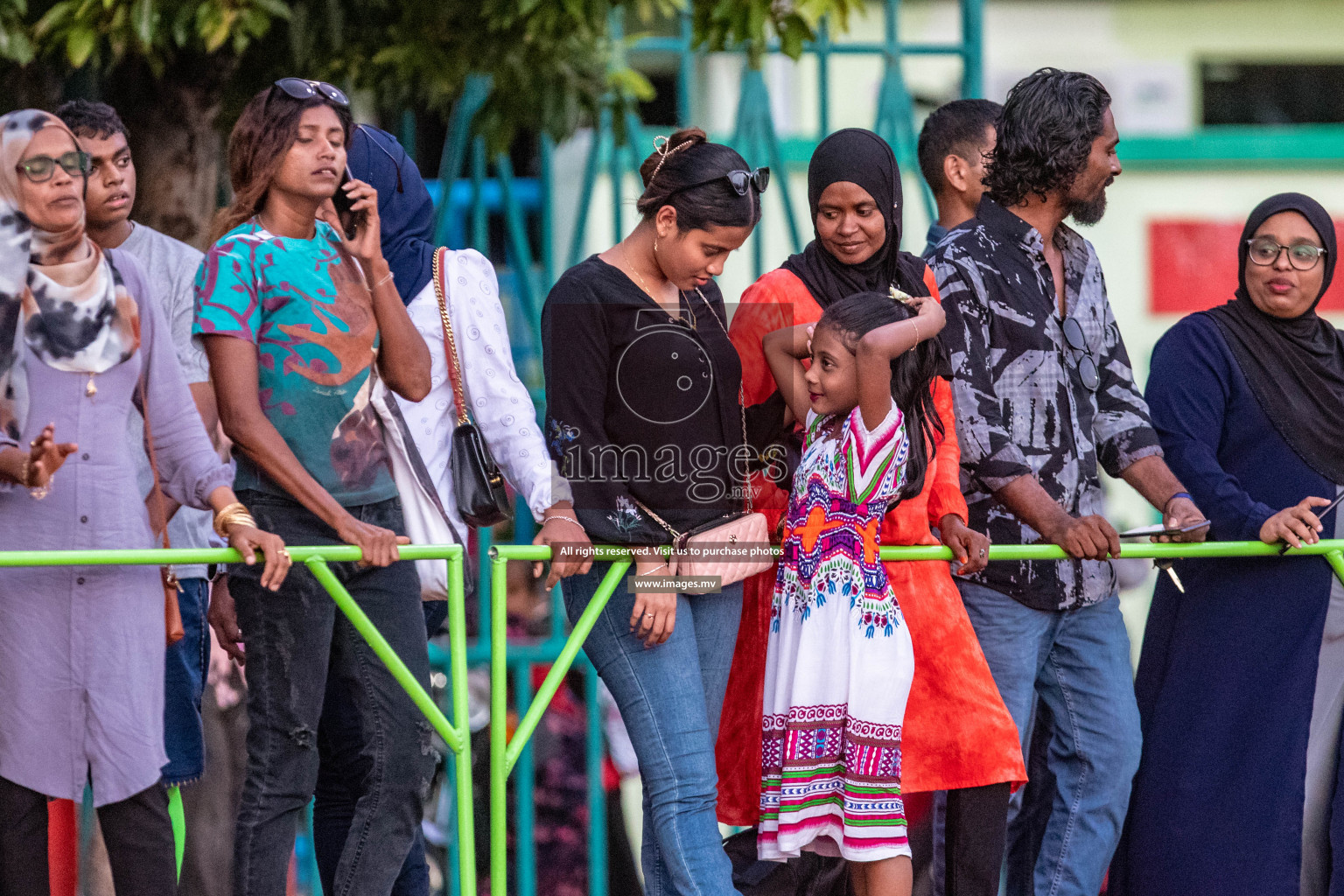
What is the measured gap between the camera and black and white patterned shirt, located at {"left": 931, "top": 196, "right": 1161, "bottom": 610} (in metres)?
3.82

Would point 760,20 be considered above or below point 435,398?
above

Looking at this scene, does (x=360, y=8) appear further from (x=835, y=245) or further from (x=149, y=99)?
(x=835, y=245)

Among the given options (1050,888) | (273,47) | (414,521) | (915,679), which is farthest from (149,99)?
(1050,888)

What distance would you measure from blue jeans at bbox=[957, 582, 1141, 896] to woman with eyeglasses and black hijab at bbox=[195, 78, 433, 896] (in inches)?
51.8

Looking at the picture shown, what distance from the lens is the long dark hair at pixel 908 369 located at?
11.6 ft

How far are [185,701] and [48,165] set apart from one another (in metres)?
1.30

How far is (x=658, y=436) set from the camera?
11.4ft

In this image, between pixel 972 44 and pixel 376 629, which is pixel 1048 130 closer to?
pixel 376 629

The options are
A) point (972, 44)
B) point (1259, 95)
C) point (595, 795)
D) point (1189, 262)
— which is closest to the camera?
point (595, 795)

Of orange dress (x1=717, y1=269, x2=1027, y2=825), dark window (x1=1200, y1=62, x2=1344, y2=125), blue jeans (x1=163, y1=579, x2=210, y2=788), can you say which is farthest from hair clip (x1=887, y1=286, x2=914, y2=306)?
dark window (x1=1200, y1=62, x2=1344, y2=125)

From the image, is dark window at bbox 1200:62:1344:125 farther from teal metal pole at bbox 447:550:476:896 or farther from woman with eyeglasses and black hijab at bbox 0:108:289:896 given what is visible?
woman with eyeglasses and black hijab at bbox 0:108:289:896

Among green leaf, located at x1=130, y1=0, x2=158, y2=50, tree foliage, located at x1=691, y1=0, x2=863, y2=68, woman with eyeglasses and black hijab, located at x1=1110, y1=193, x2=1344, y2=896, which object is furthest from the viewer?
tree foliage, located at x1=691, y1=0, x2=863, y2=68

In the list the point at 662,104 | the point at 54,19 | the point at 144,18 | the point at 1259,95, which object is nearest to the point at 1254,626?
the point at 144,18

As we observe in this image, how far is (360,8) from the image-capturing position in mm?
4949
